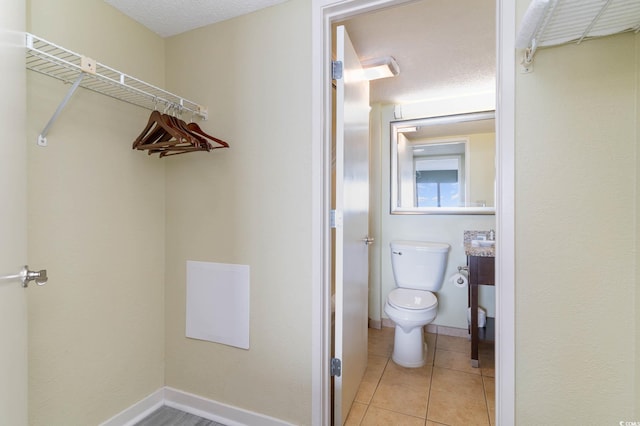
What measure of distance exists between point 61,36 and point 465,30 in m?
2.10

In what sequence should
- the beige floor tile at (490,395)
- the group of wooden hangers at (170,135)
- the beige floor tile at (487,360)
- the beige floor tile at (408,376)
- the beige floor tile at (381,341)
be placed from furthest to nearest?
the beige floor tile at (381,341), the beige floor tile at (487,360), the beige floor tile at (408,376), the beige floor tile at (490,395), the group of wooden hangers at (170,135)

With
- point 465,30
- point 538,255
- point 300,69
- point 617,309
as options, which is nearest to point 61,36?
point 300,69

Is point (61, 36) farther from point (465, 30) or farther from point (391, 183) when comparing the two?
point (391, 183)

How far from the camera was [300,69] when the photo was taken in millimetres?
1483

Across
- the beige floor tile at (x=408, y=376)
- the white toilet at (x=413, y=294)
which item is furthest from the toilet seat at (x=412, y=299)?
the beige floor tile at (x=408, y=376)

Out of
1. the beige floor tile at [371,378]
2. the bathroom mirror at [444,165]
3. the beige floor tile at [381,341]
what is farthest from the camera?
the bathroom mirror at [444,165]

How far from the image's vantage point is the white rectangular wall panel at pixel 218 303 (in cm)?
159

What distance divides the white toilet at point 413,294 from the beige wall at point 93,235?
→ 165 cm

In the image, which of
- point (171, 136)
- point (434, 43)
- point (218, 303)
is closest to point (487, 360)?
point (218, 303)

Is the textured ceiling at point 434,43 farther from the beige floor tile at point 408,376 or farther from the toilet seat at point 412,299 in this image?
the beige floor tile at point 408,376

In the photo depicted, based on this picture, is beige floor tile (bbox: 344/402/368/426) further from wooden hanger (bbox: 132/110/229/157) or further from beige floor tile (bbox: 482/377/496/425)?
wooden hanger (bbox: 132/110/229/157)

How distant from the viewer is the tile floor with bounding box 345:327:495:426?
5.51ft

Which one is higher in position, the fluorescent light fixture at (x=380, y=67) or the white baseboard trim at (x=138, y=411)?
the fluorescent light fixture at (x=380, y=67)

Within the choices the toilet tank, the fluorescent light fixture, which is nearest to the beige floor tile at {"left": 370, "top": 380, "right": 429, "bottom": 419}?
the toilet tank
